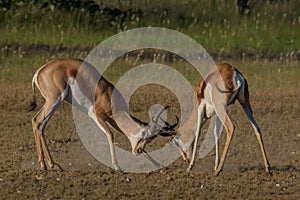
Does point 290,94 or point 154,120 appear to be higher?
point 154,120

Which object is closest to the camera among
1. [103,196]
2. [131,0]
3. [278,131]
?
[103,196]

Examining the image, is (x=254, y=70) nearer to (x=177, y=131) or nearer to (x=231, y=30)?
(x=231, y=30)

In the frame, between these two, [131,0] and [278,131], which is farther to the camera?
[131,0]

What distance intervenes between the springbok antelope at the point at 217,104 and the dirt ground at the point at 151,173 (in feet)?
0.61

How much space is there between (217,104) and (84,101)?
1.21 metres

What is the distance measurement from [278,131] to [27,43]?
5682mm

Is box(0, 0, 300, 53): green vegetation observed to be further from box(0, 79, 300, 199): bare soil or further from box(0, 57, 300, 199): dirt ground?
box(0, 79, 300, 199): bare soil

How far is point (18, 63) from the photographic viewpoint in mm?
13961

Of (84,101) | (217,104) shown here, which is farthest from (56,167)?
(217,104)

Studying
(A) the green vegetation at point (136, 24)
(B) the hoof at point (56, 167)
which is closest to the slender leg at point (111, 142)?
(B) the hoof at point (56, 167)

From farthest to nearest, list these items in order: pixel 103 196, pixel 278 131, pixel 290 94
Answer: pixel 290 94 < pixel 278 131 < pixel 103 196

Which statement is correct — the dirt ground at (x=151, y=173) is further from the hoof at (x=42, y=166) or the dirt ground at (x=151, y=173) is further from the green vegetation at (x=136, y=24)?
the green vegetation at (x=136, y=24)

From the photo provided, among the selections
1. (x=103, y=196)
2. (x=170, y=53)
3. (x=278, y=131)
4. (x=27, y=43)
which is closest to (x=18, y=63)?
(x=27, y=43)

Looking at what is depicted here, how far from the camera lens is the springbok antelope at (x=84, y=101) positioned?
Answer: 28.8 feet
